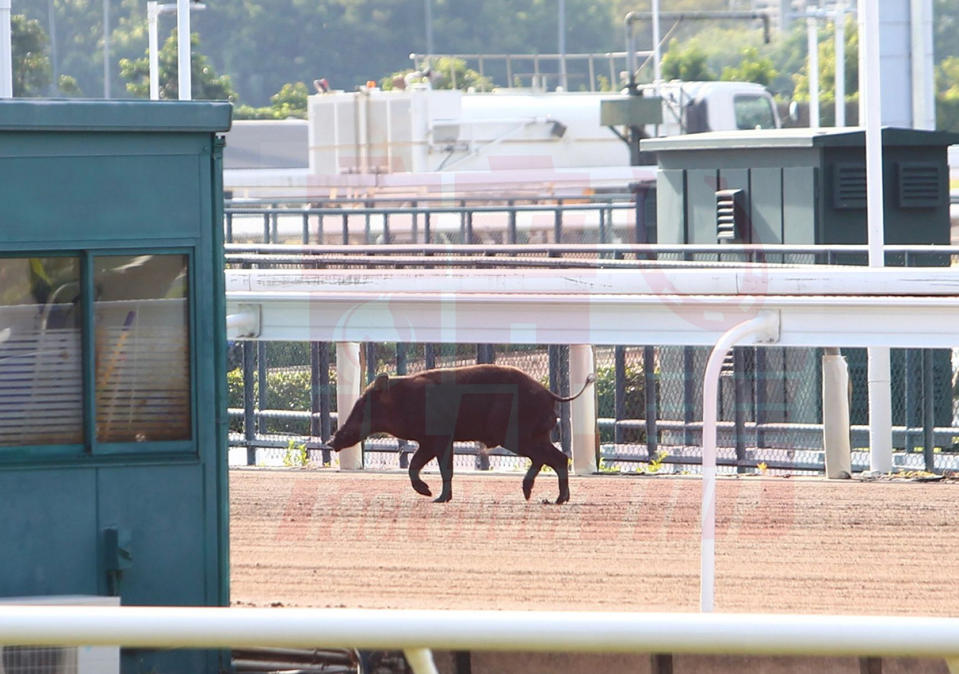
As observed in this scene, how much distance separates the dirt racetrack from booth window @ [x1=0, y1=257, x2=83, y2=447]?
113 cm

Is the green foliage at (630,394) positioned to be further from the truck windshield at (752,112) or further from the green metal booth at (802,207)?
the truck windshield at (752,112)

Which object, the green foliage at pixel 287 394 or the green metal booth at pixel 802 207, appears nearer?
the green metal booth at pixel 802 207

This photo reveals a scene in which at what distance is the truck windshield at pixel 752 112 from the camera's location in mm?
29750

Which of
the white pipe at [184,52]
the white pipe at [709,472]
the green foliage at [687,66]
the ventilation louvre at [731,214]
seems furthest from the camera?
the green foliage at [687,66]

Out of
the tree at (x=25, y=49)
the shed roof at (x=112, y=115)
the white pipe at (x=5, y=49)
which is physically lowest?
the shed roof at (x=112, y=115)

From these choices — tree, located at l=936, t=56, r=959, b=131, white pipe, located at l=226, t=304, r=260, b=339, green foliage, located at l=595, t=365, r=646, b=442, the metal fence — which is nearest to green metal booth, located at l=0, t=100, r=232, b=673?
white pipe, located at l=226, t=304, r=260, b=339

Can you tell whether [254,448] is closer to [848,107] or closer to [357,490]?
[357,490]

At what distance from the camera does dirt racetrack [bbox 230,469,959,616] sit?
5828 millimetres

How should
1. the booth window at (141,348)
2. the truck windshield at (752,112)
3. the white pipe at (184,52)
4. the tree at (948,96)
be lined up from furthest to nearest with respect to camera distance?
the tree at (948,96), the truck windshield at (752,112), the white pipe at (184,52), the booth window at (141,348)

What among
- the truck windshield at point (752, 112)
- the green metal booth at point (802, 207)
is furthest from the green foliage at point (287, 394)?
the truck windshield at point (752, 112)

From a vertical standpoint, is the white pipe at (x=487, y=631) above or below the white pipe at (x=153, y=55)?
below

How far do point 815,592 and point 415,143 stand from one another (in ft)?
90.7

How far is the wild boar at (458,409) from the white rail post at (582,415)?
4.56 ft

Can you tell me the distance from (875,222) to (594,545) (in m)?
3.30
